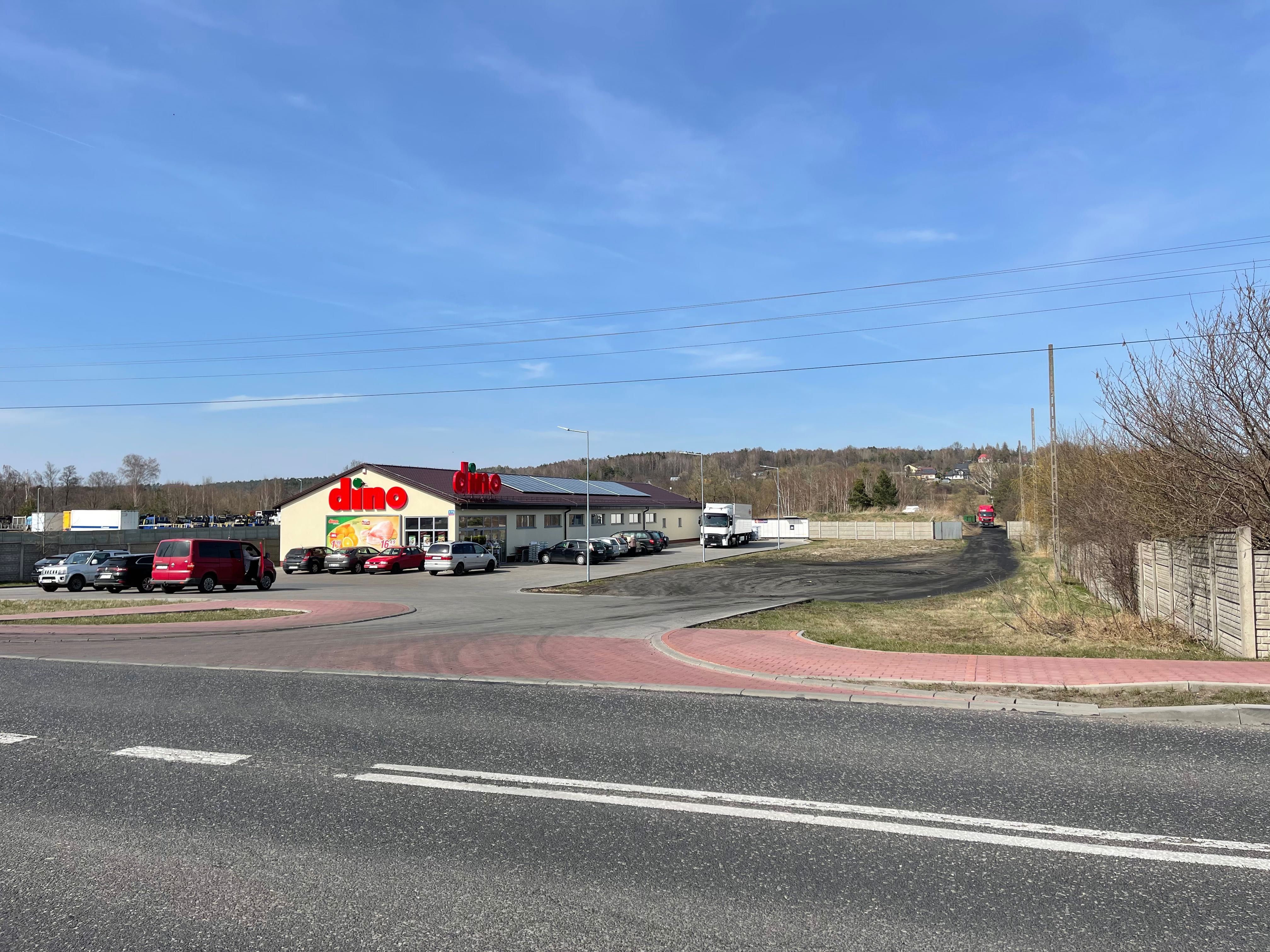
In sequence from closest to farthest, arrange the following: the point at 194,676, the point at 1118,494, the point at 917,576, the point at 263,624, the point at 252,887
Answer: the point at 252,887, the point at 194,676, the point at 1118,494, the point at 263,624, the point at 917,576

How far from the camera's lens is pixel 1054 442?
32.8 meters

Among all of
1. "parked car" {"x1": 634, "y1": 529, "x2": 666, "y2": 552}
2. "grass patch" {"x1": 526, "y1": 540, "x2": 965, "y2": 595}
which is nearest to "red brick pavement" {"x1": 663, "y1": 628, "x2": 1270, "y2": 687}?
"grass patch" {"x1": 526, "y1": 540, "x2": 965, "y2": 595}

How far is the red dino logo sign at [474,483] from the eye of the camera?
4919 centimetres

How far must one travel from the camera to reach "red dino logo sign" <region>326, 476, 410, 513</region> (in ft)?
166

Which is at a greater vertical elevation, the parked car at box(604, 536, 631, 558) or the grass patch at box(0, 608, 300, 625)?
the parked car at box(604, 536, 631, 558)

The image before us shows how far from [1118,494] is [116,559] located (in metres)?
35.2

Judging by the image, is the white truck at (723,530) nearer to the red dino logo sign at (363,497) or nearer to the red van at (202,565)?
the red dino logo sign at (363,497)

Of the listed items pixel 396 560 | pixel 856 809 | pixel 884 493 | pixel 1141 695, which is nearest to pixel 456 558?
pixel 396 560

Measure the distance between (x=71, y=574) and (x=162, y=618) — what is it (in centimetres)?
1694

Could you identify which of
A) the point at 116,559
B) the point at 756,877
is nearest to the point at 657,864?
the point at 756,877

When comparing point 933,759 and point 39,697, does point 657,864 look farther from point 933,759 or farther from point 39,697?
point 39,697

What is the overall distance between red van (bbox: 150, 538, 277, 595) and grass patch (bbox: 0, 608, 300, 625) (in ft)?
31.0

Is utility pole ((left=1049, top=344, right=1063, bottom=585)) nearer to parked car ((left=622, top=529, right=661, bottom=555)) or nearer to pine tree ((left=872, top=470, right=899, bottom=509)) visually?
parked car ((left=622, top=529, right=661, bottom=555))

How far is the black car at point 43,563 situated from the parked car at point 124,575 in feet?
19.2
